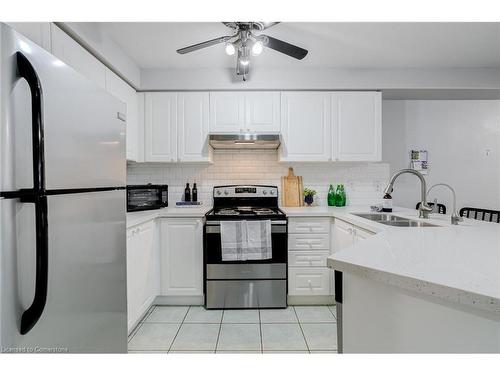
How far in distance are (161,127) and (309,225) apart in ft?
5.91

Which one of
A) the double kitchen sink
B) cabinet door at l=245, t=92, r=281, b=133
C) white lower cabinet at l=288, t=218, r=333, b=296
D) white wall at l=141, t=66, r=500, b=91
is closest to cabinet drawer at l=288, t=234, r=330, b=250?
white lower cabinet at l=288, t=218, r=333, b=296

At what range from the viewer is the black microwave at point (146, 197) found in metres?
2.41

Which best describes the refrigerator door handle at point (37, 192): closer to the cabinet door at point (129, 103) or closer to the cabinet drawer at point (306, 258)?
the cabinet door at point (129, 103)

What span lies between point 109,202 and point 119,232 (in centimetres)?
18

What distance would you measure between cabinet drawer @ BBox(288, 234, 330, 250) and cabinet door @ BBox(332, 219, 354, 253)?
81 mm

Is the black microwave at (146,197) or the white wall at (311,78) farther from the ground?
the white wall at (311,78)

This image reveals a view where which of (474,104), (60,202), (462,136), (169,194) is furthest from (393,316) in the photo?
(474,104)

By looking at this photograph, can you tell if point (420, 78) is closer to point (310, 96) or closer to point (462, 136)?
point (310, 96)

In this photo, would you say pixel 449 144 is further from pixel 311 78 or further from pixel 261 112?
pixel 261 112

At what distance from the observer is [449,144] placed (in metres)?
3.47

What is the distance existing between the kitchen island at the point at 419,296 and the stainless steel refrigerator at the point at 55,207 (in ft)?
3.04

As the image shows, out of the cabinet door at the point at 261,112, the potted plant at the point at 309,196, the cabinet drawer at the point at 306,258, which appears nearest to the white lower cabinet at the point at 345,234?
the cabinet drawer at the point at 306,258

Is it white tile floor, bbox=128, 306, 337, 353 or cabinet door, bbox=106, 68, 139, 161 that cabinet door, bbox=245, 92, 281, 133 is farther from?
white tile floor, bbox=128, 306, 337, 353

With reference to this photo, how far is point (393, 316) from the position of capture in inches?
32.3
